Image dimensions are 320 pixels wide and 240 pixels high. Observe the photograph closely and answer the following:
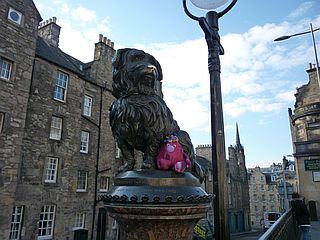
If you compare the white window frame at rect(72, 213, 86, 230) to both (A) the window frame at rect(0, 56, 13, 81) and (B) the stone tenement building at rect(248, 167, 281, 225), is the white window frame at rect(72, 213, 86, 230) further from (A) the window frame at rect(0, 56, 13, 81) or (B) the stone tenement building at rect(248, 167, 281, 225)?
→ (B) the stone tenement building at rect(248, 167, 281, 225)

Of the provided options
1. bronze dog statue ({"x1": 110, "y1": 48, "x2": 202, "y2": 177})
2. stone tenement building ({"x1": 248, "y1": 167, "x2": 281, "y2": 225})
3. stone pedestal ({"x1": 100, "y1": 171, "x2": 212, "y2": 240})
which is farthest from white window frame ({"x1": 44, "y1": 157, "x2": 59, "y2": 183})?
stone tenement building ({"x1": 248, "y1": 167, "x2": 281, "y2": 225})

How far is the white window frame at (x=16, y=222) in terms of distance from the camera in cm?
1234

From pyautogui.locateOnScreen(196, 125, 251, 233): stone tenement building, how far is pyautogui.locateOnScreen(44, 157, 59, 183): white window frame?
2389cm

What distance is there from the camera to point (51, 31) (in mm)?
19359

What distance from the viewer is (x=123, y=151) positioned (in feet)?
7.54

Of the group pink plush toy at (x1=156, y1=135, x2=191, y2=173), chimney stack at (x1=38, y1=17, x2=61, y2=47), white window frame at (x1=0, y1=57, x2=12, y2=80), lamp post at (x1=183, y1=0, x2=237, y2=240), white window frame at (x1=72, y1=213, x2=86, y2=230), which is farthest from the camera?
chimney stack at (x1=38, y1=17, x2=61, y2=47)

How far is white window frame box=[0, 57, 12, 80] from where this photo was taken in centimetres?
1246

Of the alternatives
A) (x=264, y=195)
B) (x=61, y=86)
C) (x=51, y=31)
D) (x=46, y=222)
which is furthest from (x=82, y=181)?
(x=264, y=195)

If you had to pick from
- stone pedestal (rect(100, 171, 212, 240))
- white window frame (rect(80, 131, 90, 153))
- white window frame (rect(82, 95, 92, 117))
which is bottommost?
stone pedestal (rect(100, 171, 212, 240))

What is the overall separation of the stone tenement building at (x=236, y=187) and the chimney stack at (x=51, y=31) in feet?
78.5

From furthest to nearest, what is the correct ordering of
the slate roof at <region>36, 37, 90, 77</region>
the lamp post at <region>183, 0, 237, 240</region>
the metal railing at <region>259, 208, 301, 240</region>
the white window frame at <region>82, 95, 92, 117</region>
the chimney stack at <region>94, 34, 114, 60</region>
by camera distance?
1. the chimney stack at <region>94, 34, 114, 60</region>
2. the white window frame at <region>82, 95, 92, 117</region>
3. the slate roof at <region>36, 37, 90, 77</region>
4. the metal railing at <region>259, 208, 301, 240</region>
5. the lamp post at <region>183, 0, 237, 240</region>

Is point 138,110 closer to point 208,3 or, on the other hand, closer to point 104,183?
point 208,3

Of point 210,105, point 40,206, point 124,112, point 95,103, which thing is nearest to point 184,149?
point 210,105

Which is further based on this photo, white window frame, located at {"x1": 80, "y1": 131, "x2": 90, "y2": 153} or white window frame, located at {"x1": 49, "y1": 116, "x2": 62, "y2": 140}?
white window frame, located at {"x1": 80, "y1": 131, "x2": 90, "y2": 153}
